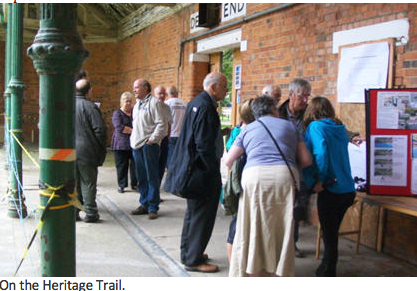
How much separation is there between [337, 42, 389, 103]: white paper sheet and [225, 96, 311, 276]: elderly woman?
1.91 m

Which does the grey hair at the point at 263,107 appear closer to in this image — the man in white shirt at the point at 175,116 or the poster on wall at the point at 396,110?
the poster on wall at the point at 396,110

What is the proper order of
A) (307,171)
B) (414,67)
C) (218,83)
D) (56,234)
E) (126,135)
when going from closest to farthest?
(56,234) → (307,171) → (218,83) → (414,67) → (126,135)

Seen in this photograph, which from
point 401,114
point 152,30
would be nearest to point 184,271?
point 401,114

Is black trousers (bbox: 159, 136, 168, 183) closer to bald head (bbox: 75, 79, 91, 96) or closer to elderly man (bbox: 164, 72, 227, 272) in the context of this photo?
bald head (bbox: 75, 79, 91, 96)

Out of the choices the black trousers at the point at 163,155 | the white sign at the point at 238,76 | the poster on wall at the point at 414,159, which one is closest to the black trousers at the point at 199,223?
the poster on wall at the point at 414,159

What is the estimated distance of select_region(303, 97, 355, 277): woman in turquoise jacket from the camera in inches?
141

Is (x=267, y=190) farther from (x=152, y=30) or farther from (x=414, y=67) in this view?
(x=152, y=30)

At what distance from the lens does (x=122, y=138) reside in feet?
24.3

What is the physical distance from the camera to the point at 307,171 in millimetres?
3697

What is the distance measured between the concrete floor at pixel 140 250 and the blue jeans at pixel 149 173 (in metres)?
0.26

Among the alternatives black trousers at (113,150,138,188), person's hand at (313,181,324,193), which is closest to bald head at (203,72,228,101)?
person's hand at (313,181,324,193)

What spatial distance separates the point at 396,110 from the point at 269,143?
151cm

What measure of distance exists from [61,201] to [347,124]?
3.80 m

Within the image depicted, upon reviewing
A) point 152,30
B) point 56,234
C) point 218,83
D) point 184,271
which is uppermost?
point 152,30
